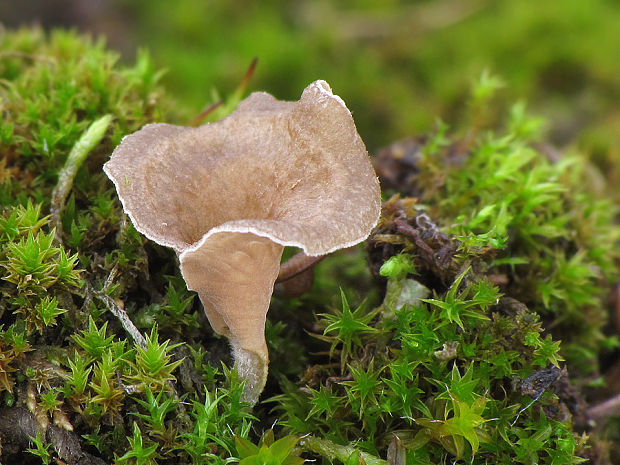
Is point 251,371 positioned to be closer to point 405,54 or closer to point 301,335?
Answer: point 301,335

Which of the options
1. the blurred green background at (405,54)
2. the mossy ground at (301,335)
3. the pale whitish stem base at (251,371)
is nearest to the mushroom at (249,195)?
the pale whitish stem base at (251,371)

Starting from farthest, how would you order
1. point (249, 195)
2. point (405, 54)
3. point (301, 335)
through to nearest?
point (405, 54) < point (301, 335) < point (249, 195)

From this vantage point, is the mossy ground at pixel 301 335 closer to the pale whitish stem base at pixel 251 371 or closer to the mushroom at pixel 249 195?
the pale whitish stem base at pixel 251 371

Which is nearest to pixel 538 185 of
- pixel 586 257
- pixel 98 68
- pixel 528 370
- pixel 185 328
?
pixel 586 257

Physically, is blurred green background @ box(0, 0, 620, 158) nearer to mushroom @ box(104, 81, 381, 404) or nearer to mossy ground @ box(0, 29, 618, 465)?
mossy ground @ box(0, 29, 618, 465)

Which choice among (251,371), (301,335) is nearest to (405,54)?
(301,335)

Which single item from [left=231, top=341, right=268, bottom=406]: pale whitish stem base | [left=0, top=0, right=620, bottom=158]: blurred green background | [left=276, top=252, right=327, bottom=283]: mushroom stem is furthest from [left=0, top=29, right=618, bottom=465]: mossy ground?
[left=0, top=0, right=620, bottom=158]: blurred green background

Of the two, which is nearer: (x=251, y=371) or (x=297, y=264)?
(x=251, y=371)

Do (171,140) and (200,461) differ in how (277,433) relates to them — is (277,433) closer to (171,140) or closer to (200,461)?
(200,461)
